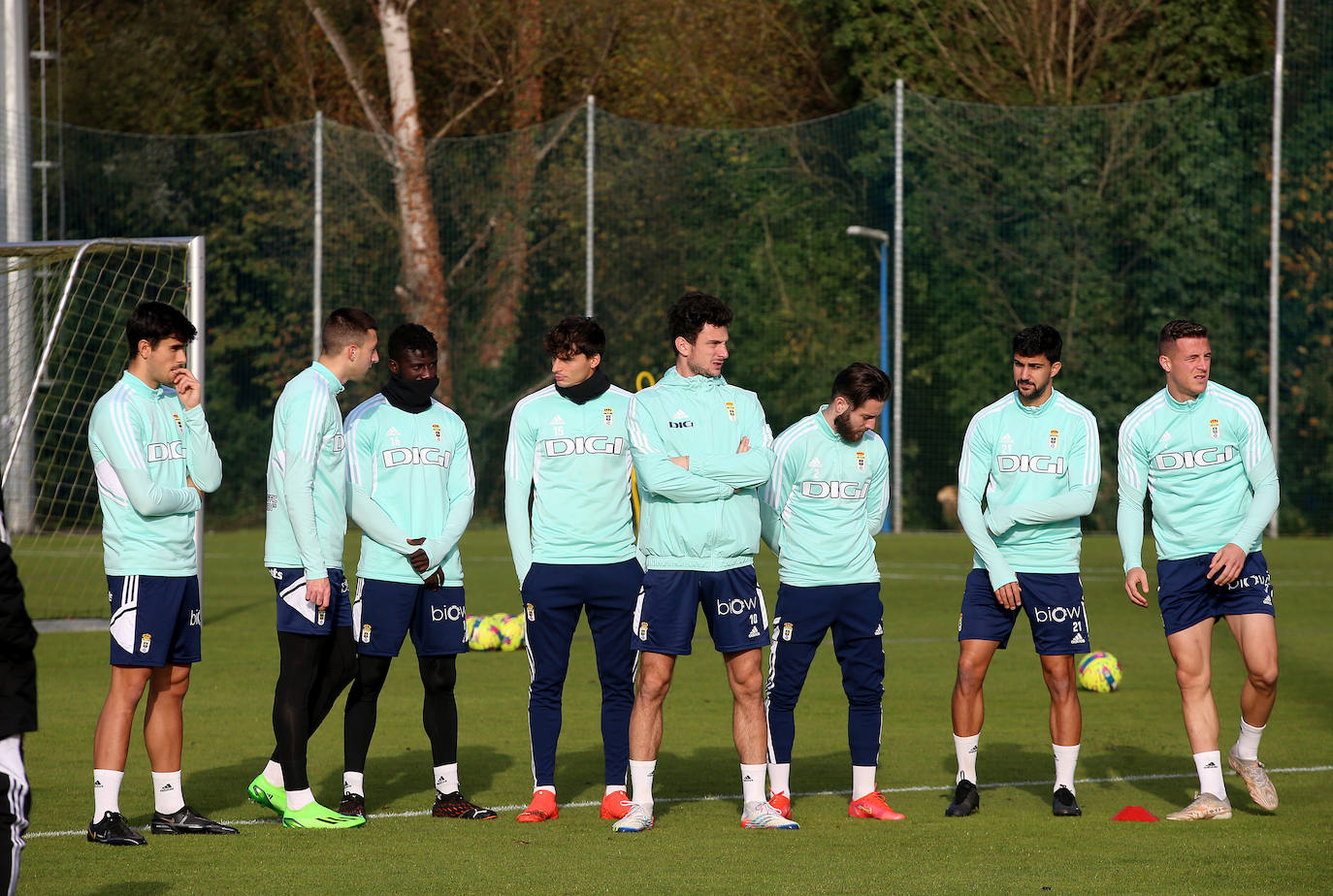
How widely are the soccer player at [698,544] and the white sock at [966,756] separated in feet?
2.81

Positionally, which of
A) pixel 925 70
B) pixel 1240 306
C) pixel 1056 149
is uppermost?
pixel 925 70

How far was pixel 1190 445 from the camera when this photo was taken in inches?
280

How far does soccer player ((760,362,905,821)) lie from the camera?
6.87 m

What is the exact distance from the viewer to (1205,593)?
23.3 feet

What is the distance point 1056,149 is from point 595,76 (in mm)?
9213

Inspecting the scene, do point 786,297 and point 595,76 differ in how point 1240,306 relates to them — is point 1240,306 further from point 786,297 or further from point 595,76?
point 595,76

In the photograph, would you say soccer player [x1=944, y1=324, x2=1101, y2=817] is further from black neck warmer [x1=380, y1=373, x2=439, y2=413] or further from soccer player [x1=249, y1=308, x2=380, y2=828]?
soccer player [x1=249, y1=308, x2=380, y2=828]

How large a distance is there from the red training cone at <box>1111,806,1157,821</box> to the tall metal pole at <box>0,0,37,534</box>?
1003cm

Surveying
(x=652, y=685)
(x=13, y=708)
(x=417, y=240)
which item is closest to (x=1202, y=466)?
(x=652, y=685)

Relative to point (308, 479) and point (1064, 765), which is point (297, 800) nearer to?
point (308, 479)

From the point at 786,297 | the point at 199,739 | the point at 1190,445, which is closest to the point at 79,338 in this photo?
the point at 786,297

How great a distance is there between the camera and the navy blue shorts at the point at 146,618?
6285 millimetres

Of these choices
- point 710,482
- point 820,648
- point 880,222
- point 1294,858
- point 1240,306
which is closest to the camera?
point 1294,858

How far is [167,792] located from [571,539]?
1.85 meters
